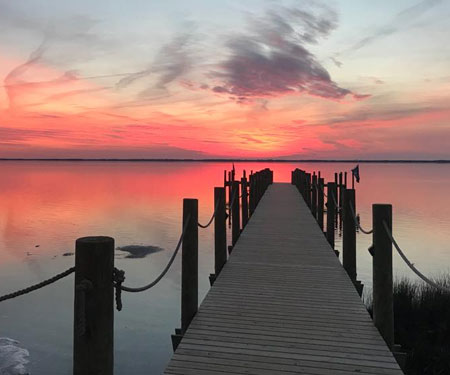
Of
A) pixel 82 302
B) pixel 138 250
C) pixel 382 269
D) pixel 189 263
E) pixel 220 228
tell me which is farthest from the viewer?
pixel 138 250

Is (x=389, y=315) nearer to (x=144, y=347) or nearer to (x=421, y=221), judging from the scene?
(x=144, y=347)

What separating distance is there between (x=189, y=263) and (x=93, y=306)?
129 inches

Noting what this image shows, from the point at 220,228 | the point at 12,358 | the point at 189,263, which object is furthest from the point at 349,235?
the point at 12,358

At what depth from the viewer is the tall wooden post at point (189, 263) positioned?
6.15 metres

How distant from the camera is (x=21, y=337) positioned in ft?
37.8

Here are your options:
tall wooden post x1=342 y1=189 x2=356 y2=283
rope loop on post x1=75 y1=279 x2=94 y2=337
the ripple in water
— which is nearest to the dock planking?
tall wooden post x1=342 y1=189 x2=356 y2=283

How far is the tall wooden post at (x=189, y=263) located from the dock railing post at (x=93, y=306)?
2964 millimetres

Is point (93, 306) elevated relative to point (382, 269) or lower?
elevated

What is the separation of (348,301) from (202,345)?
2.83m

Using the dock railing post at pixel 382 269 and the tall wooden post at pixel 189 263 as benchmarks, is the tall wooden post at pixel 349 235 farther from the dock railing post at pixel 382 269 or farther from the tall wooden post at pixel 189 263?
the tall wooden post at pixel 189 263

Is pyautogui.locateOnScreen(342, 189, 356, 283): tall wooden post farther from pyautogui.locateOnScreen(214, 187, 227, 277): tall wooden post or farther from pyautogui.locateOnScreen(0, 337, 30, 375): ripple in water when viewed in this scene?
pyautogui.locateOnScreen(0, 337, 30, 375): ripple in water

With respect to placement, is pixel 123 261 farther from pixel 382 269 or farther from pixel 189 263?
pixel 382 269

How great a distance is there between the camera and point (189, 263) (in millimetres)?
6352

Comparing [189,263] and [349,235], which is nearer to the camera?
[189,263]
